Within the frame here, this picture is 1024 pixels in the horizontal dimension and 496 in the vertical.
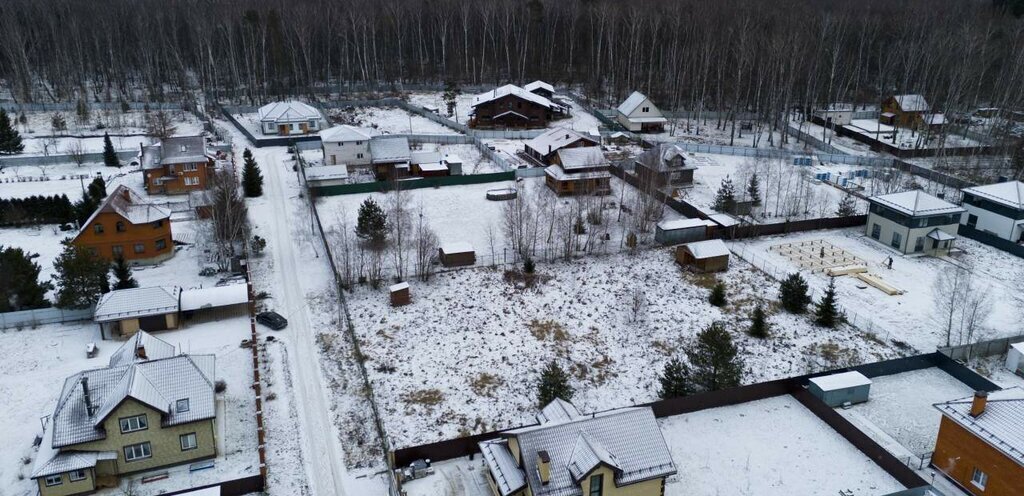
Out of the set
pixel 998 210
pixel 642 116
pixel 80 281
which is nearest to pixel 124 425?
pixel 80 281

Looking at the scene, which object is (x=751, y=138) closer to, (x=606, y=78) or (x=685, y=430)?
(x=606, y=78)

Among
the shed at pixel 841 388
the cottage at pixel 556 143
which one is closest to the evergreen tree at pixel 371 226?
the cottage at pixel 556 143

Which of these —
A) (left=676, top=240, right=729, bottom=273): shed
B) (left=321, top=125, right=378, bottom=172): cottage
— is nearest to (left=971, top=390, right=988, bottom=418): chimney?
(left=676, top=240, right=729, bottom=273): shed

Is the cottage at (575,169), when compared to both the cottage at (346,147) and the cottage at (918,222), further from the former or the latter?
the cottage at (918,222)

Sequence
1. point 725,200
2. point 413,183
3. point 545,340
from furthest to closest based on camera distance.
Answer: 1. point 413,183
2. point 725,200
3. point 545,340

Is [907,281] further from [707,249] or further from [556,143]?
[556,143]

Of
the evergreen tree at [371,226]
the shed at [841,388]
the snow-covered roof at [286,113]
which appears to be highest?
the snow-covered roof at [286,113]
